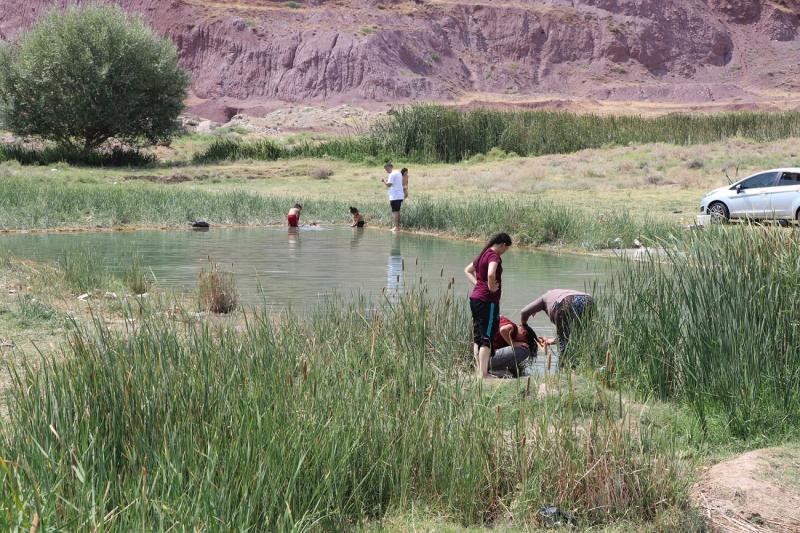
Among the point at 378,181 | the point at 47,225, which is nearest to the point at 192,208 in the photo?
the point at 47,225

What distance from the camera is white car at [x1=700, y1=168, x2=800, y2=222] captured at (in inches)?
861

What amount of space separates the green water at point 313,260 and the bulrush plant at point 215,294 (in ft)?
1.21

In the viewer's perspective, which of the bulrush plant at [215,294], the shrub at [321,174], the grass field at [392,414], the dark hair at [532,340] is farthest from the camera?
the shrub at [321,174]

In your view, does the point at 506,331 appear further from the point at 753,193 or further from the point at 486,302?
the point at 753,193

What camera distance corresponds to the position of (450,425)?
6.09 meters

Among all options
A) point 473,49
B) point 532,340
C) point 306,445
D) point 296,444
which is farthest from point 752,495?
point 473,49

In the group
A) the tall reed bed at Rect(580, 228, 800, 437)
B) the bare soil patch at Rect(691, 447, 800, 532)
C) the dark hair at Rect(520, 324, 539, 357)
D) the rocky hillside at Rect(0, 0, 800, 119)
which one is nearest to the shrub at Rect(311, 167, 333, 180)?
the dark hair at Rect(520, 324, 539, 357)

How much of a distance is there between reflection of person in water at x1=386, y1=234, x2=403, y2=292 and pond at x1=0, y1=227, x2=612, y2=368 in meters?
0.02

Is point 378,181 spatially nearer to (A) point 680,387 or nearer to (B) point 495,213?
(B) point 495,213

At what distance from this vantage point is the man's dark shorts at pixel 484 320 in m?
8.97

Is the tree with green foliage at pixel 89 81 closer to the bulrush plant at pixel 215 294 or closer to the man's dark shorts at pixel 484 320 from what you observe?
the bulrush plant at pixel 215 294

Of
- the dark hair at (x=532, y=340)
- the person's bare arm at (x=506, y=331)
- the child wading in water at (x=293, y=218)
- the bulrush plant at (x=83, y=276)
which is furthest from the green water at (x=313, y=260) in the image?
the person's bare arm at (x=506, y=331)

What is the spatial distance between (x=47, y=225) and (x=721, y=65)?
84422 mm

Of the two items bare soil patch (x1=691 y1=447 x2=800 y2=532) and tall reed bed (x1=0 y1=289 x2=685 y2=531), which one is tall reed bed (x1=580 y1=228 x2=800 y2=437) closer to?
bare soil patch (x1=691 y1=447 x2=800 y2=532)
